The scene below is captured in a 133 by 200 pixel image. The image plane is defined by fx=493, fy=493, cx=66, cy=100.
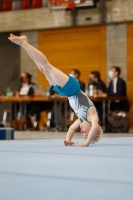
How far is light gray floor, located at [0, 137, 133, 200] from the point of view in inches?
94.3

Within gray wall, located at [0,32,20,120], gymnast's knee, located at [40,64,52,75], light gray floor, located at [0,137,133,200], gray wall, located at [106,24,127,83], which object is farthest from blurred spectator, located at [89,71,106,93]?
light gray floor, located at [0,137,133,200]

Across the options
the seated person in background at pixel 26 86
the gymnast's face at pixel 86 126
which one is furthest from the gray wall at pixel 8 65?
the gymnast's face at pixel 86 126

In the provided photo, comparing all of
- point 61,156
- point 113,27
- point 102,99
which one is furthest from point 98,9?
point 61,156

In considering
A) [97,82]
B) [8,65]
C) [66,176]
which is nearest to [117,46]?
[97,82]

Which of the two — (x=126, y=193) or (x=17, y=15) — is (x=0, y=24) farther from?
(x=126, y=193)

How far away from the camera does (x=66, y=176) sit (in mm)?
2949

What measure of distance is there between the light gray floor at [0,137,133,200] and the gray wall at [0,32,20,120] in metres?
12.2

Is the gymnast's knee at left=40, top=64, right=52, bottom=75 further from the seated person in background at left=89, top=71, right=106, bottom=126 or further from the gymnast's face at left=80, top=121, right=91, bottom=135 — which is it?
the seated person in background at left=89, top=71, right=106, bottom=126

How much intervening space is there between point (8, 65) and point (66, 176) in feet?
45.2

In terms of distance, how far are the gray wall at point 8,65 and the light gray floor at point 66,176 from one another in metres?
12.2

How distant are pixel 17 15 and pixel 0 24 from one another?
0.74 m

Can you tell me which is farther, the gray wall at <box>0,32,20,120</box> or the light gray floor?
the gray wall at <box>0,32,20,120</box>

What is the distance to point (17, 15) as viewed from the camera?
15.6 metres

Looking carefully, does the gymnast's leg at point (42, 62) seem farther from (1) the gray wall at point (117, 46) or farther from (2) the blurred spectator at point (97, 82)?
(1) the gray wall at point (117, 46)
